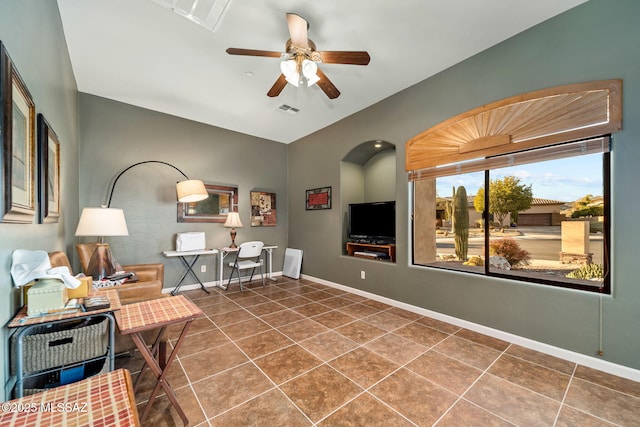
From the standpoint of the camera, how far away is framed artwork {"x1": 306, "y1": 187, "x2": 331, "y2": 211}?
476cm

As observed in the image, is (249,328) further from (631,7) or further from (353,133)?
(631,7)

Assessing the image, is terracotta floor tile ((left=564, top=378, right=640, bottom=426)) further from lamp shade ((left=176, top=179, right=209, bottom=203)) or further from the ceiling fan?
lamp shade ((left=176, top=179, right=209, bottom=203))

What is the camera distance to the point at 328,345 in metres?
2.48

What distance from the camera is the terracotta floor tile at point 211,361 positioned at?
2.04 m

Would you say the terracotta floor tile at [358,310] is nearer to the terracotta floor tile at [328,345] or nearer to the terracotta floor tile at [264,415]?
the terracotta floor tile at [328,345]

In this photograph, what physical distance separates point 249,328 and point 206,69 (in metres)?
3.05

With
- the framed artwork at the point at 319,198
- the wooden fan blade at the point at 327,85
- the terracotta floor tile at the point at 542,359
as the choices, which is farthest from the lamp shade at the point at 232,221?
the terracotta floor tile at the point at 542,359

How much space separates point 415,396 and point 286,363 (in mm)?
1028

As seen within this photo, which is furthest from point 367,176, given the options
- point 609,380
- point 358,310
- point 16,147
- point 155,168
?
point 16,147

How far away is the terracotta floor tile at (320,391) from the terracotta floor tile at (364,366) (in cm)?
7

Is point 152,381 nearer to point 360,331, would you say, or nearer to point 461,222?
point 360,331

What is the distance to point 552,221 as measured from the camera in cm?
248

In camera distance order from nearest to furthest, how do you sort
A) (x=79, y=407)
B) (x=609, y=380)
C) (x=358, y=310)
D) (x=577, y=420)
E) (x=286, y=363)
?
(x=79, y=407) < (x=577, y=420) < (x=609, y=380) < (x=286, y=363) < (x=358, y=310)

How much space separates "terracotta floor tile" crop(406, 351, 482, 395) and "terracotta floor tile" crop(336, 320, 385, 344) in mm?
536
